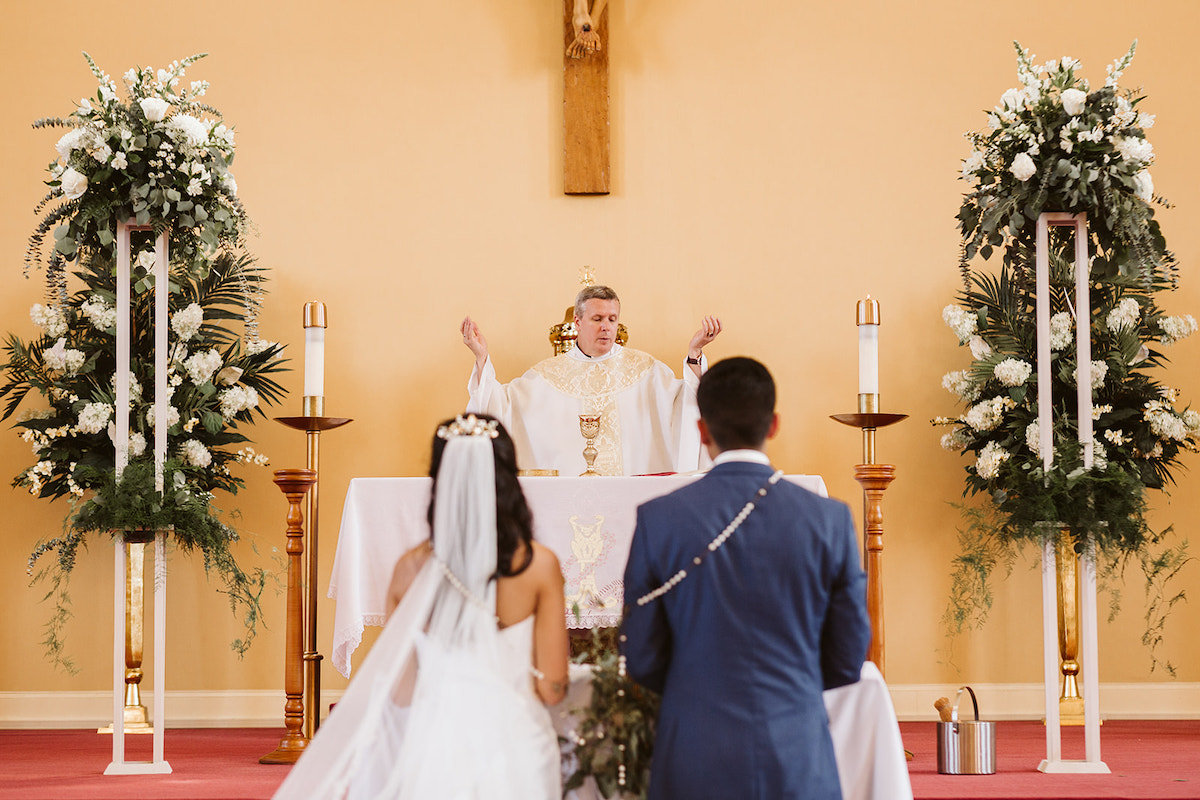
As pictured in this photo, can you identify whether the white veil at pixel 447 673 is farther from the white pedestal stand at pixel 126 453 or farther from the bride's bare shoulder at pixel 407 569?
the white pedestal stand at pixel 126 453

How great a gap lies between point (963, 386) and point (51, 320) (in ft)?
15.2

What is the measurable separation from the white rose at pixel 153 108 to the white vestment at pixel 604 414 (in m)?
1.98

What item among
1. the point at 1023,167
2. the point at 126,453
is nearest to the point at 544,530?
the point at 126,453

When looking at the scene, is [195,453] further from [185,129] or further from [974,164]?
[974,164]

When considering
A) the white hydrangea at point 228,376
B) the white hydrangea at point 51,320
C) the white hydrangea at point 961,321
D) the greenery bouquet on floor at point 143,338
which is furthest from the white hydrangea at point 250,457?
the white hydrangea at point 961,321

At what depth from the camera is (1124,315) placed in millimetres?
5941

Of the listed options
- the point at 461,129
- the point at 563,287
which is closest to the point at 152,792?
the point at 563,287

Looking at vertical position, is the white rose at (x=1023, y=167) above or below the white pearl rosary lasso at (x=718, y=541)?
above

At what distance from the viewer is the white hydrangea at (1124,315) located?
19.5ft

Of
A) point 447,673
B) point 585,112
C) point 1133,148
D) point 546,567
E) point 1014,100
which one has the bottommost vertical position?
point 447,673

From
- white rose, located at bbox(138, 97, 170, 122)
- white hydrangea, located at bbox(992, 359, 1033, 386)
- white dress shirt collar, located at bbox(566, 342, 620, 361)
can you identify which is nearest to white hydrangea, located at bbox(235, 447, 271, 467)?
white dress shirt collar, located at bbox(566, 342, 620, 361)

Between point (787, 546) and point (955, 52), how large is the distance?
509cm

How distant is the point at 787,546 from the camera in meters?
2.49

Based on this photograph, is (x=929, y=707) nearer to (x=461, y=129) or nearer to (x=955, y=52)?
(x=955, y=52)
